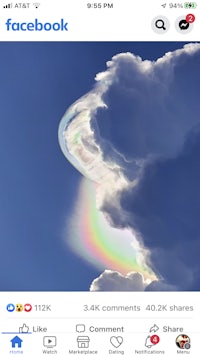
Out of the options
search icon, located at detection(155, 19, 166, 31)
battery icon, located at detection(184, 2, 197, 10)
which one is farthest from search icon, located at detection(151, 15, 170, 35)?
battery icon, located at detection(184, 2, 197, 10)

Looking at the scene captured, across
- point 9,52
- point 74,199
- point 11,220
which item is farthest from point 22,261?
point 9,52

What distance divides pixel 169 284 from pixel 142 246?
22cm

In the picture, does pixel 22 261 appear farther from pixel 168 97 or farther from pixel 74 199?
pixel 168 97
